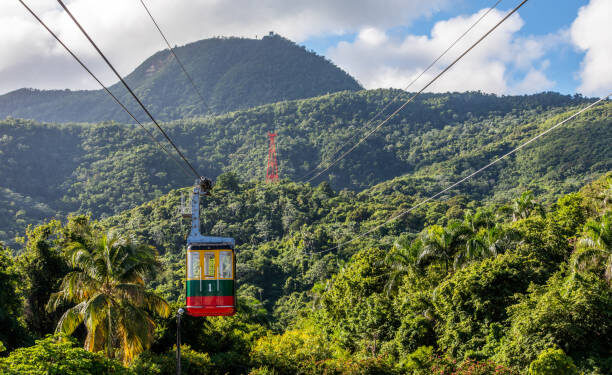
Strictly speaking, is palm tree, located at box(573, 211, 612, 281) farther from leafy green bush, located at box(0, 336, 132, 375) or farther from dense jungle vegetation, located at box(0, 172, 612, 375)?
leafy green bush, located at box(0, 336, 132, 375)

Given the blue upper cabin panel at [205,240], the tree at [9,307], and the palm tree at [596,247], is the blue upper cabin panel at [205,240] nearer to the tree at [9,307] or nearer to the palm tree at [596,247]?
the tree at [9,307]

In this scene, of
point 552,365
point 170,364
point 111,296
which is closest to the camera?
point 552,365

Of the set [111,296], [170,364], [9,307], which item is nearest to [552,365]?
[170,364]

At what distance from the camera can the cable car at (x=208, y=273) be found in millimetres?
16328

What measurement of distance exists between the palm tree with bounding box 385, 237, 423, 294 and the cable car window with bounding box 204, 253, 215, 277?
1691 cm

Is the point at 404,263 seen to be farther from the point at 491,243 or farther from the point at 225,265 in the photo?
the point at 225,265

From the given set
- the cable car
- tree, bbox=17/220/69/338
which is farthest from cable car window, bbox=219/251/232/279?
tree, bbox=17/220/69/338

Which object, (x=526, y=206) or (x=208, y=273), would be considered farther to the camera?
(x=526, y=206)

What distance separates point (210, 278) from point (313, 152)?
159950 mm

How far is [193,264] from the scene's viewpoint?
16.3 m

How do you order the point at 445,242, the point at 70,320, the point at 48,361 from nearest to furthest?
the point at 48,361
the point at 70,320
the point at 445,242

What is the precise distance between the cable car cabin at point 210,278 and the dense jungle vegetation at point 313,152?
80527 millimetres

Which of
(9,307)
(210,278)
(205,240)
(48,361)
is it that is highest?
(205,240)

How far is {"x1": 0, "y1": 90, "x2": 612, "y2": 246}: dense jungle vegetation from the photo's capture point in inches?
4360
